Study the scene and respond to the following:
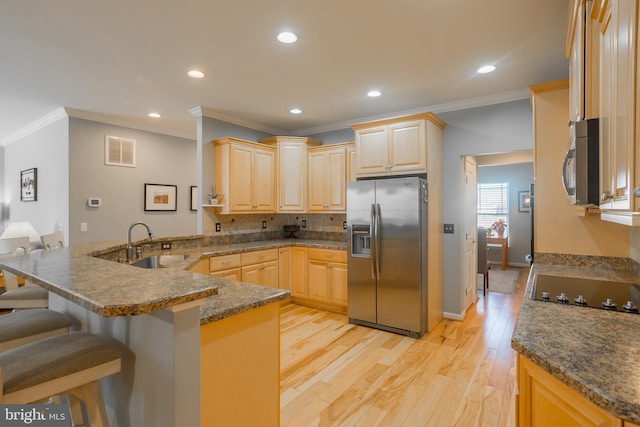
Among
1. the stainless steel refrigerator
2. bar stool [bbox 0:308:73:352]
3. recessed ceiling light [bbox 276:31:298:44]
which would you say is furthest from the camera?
the stainless steel refrigerator

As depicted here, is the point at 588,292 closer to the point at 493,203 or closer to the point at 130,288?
the point at 130,288

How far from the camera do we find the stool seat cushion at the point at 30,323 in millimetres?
1429

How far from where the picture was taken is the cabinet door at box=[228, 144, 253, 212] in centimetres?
405

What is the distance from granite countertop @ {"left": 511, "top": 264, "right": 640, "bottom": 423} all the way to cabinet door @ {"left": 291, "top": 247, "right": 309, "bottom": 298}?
3.05 metres

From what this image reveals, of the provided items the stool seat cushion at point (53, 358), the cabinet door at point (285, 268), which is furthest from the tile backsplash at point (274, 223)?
the stool seat cushion at point (53, 358)

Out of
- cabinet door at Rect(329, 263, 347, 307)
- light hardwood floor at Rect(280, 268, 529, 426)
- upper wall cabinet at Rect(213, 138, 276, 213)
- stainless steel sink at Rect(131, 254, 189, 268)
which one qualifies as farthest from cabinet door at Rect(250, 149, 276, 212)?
light hardwood floor at Rect(280, 268, 529, 426)

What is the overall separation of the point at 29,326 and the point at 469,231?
13.9 ft

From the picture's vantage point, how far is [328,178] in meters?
4.42

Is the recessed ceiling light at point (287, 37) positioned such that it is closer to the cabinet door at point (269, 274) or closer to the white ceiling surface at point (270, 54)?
the white ceiling surface at point (270, 54)

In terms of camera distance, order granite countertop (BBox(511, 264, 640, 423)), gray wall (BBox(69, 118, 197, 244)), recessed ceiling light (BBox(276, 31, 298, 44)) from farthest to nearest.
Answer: gray wall (BBox(69, 118, 197, 244)) → recessed ceiling light (BBox(276, 31, 298, 44)) → granite countertop (BBox(511, 264, 640, 423))

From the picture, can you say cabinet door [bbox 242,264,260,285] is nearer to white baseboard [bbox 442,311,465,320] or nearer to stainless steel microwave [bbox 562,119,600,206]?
white baseboard [bbox 442,311,465,320]

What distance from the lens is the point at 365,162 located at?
12.6 feet

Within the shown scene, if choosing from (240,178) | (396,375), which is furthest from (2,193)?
(396,375)

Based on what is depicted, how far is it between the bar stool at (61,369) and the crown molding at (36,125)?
12.8ft
